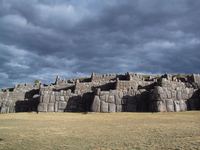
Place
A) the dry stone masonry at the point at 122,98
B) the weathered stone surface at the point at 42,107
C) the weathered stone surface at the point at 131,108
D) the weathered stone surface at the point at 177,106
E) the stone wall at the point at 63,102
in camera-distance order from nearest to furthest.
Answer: the weathered stone surface at the point at 177,106 → the dry stone masonry at the point at 122,98 → the weathered stone surface at the point at 131,108 → the weathered stone surface at the point at 42,107 → the stone wall at the point at 63,102

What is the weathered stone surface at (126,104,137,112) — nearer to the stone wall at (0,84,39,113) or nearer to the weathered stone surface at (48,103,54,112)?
the weathered stone surface at (48,103,54,112)

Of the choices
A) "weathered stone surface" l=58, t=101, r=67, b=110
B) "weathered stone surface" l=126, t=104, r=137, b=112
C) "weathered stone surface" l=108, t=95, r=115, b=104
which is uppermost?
"weathered stone surface" l=108, t=95, r=115, b=104

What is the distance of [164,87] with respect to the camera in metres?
28.1

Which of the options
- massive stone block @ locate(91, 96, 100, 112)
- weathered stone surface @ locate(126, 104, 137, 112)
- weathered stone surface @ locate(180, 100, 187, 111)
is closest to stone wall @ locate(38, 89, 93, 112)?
massive stone block @ locate(91, 96, 100, 112)

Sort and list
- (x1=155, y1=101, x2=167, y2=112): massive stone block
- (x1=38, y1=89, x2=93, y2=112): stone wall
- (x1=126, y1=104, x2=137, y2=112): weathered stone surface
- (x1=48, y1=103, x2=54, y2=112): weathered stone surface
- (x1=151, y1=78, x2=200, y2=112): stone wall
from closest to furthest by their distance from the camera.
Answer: (x1=155, y1=101, x2=167, y2=112): massive stone block → (x1=151, y1=78, x2=200, y2=112): stone wall → (x1=126, y1=104, x2=137, y2=112): weathered stone surface → (x1=48, y1=103, x2=54, y2=112): weathered stone surface → (x1=38, y1=89, x2=93, y2=112): stone wall

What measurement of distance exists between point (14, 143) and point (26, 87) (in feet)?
101

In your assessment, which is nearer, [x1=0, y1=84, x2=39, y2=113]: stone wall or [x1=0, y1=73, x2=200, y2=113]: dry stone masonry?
[x1=0, y1=73, x2=200, y2=113]: dry stone masonry

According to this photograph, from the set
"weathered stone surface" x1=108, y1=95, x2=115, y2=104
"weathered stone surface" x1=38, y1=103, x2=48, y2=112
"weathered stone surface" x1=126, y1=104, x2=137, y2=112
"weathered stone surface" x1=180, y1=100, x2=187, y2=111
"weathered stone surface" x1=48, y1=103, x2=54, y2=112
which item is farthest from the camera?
"weathered stone surface" x1=48, y1=103, x2=54, y2=112

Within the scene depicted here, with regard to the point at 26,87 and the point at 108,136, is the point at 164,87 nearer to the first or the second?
the point at 108,136

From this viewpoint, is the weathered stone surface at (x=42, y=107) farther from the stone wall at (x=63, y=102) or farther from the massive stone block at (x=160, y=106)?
the massive stone block at (x=160, y=106)

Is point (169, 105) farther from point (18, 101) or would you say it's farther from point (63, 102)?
point (18, 101)

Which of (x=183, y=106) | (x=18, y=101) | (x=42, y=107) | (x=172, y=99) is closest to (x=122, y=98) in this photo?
(x=172, y=99)

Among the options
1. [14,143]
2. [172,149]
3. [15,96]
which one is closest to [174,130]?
[172,149]

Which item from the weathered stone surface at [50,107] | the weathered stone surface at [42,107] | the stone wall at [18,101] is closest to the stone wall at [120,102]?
the weathered stone surface at [50,107]
